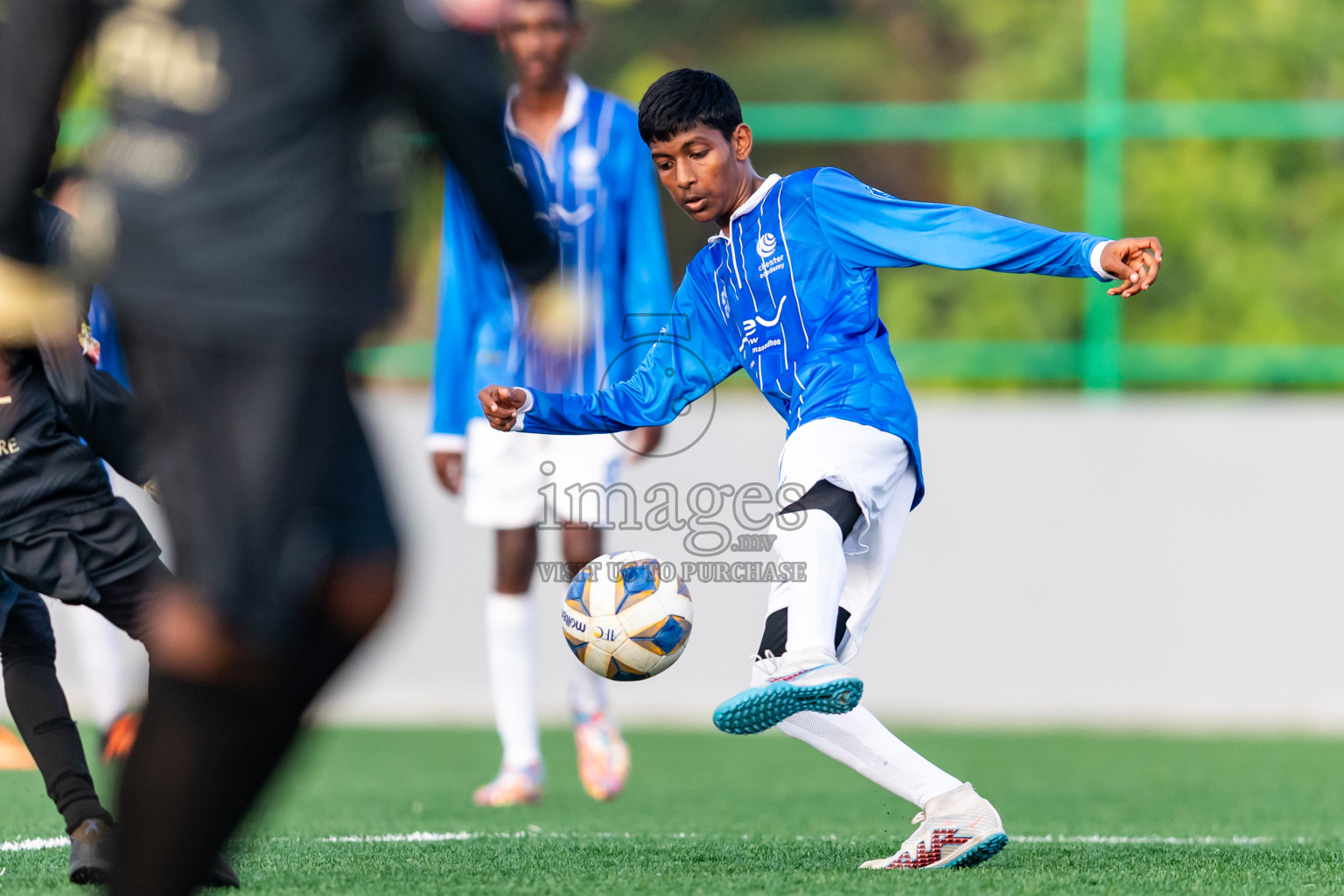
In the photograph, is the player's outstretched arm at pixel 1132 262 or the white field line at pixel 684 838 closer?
the player's outstretched arm at pixel 1132 262

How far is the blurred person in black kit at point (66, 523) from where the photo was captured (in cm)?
366

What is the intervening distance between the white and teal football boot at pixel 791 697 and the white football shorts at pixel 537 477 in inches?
89.8

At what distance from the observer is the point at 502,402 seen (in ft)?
12.5

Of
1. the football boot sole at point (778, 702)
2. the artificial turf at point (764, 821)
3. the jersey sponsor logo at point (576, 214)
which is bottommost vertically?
the artificial turf at point (764, 821)

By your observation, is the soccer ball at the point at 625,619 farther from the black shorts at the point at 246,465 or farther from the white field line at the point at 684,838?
the black shorts at the point at 246,465

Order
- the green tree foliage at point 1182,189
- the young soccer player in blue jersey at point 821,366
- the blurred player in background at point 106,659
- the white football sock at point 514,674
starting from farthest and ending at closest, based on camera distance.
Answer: the green tree foliage at point 1182,189
the white football sock at point 514,674
the blurred player in background at point 106,659
the young soccer player in blue jersey at point 821,366

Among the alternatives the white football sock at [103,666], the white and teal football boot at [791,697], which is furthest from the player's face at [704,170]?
the white football sock at [103,666]

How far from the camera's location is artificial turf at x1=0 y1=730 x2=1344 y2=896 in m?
3.50

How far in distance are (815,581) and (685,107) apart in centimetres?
118

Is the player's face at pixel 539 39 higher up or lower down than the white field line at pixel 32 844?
higher up

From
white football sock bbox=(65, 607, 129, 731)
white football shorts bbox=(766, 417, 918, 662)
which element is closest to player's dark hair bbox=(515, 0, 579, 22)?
white football shorts bbox=(766, 417, 918, 662)

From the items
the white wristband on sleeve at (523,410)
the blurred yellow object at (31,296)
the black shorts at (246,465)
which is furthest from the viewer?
the white wristband on sleeve at (523,410)

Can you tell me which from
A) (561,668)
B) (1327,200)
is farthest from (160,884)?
(1327,200)

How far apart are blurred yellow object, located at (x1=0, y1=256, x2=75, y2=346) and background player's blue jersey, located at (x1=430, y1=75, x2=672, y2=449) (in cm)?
325
